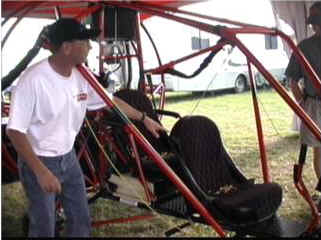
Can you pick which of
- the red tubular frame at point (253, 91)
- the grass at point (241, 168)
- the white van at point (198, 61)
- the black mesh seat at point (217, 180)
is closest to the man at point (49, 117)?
the red tubular frame at point (253, 91)

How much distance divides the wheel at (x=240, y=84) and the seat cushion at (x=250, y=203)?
10.6 m

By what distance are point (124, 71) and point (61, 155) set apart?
126 inches

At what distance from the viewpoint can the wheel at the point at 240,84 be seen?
13448 mm

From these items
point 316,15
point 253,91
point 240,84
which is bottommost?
point 240,84

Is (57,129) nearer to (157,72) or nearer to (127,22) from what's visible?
(157,72)

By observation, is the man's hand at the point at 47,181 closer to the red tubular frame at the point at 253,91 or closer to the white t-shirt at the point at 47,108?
the white t-shirt at the point at 47,108

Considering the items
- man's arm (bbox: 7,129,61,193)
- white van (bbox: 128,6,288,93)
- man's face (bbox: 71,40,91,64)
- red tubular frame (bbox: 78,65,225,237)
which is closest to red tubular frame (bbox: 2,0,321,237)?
red tubular frame (bbox: 78,65,225,237)

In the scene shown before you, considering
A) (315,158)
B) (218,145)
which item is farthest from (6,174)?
(315,158)

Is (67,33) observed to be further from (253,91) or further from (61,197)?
(253,91)

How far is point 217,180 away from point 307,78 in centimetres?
116

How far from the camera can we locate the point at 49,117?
2225mm

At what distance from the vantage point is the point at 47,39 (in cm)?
235

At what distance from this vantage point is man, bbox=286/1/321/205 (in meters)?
3.70

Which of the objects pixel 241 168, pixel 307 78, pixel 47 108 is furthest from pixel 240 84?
pixel 47 108
